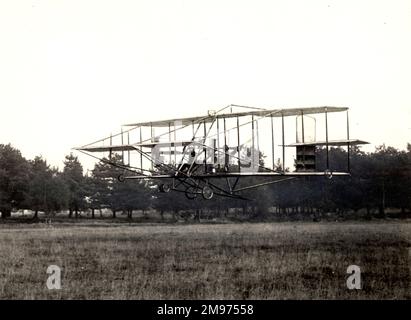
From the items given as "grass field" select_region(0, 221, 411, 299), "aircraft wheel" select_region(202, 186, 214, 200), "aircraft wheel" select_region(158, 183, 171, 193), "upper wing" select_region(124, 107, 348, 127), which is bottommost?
"grass field" select_region(0, 221, 411, 299)

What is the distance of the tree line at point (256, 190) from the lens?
211 ft

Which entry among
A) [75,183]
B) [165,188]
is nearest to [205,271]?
[165,188]

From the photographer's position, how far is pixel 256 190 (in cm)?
7319

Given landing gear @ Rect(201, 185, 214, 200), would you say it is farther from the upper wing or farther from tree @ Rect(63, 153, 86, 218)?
tree @ Rect(63, 153, 86, 218)

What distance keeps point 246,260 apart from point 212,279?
3816 millimetres

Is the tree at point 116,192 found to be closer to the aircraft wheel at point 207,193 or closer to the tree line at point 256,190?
the tree line at point 256,190

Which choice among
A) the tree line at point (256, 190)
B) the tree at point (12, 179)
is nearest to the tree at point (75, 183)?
the tree line at point (256, 190)

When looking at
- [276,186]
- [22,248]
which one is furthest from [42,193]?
[22,248]

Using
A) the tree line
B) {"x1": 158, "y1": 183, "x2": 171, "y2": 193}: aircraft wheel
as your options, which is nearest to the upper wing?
{"x1": 158, "y1": 183, "x2": 171, "y2": 193}: aircraft wheel

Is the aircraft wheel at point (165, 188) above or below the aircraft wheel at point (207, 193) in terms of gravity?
above

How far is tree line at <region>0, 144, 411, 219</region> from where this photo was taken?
64.4 m

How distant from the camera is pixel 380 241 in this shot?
25.0 m

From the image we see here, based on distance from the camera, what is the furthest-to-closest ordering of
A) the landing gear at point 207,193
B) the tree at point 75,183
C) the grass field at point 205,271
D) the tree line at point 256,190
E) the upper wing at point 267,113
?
the tree at point 75,183 < the tree line at point 256,190 < the landing gear at point 207,193 < the upper wing at point 267,113 < the grass field at point 205,271

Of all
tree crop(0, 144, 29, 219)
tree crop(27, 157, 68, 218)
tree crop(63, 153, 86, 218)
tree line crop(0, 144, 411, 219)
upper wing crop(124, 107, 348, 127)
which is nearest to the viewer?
upper wing crop(124, 107, 348, 127)
